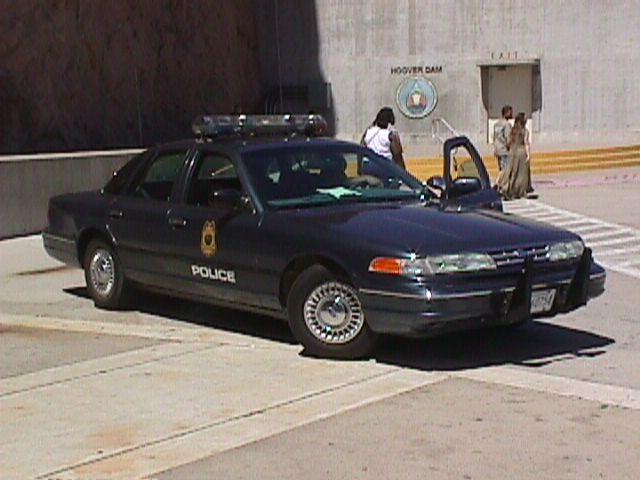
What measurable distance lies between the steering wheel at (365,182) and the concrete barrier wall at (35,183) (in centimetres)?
769

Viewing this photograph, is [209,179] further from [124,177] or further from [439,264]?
[439,264]

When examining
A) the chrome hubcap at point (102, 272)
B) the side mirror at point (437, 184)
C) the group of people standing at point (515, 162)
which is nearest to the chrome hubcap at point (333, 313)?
the side mirror at point (437, 184)

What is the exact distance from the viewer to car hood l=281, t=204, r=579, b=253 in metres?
7.50

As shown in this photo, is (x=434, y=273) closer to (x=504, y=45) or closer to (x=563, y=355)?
(x=563, y=355)

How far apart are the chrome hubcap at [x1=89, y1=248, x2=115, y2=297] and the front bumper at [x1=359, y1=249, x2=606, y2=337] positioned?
3.09 metres

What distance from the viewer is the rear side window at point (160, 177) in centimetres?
942

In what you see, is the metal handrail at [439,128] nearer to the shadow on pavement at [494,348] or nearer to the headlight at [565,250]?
the shadow on pavement at [494,348]

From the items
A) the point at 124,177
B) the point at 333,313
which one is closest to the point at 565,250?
the point at 333,313

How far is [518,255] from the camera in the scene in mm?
7543

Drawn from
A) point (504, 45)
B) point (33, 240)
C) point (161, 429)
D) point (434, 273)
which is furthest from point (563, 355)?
point (504, 45)

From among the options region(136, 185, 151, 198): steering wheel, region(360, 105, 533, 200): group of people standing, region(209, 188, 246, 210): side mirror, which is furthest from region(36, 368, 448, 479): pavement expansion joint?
region(360, 105, 533, 200): group of people standing

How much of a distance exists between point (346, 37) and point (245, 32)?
2877mm

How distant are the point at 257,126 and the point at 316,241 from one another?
6.89 feet

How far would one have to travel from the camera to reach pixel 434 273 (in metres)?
7.32
